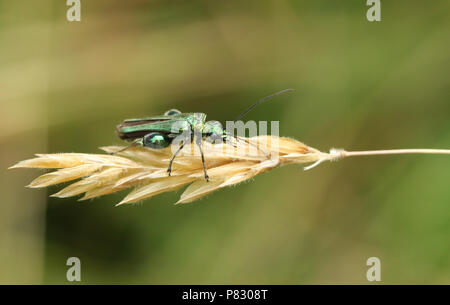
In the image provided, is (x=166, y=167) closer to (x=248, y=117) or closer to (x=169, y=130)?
(x=169, y=130)

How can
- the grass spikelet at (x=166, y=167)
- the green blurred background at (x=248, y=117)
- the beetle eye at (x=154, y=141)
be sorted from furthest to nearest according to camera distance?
the green blurred background at (x=248, y=117) < the beetle eye at (x=154, y=141) < the grass spikelet at (x=166, y=167)

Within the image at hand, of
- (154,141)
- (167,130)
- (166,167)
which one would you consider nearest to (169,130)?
(167,130)

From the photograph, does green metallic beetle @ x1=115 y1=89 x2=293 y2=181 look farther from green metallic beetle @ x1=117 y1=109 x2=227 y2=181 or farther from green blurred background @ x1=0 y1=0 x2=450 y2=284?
green blurred background @ x1=0 y1=0 x2=450 y2=284

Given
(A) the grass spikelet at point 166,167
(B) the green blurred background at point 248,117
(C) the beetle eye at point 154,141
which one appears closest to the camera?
(A) the grass spikelet at point 166,167

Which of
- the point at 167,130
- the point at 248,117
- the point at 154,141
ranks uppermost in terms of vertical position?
the point at 248,117

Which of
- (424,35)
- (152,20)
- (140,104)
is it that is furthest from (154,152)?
(424,35)

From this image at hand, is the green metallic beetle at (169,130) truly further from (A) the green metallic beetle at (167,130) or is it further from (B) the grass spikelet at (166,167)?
(B) the grass spikelet at (166,167)

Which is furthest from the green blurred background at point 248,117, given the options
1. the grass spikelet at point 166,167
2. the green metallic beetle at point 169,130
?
the grass spikelet at point 166,167
